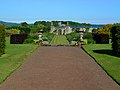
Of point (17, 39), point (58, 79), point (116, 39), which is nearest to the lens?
point (58, 79)

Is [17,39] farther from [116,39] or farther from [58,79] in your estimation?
[58,79]

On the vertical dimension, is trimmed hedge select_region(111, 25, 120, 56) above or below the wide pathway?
above

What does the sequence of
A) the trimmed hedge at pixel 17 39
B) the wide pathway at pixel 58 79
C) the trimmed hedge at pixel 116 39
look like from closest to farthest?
the wide pathway at pixel 58 79
the trimmed hedge at pixel 116 39
the trimmed hedge at pixel 17 39

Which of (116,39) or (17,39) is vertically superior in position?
(116,39)

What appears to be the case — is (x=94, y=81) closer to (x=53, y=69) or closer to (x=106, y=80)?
(x=106, y=80)

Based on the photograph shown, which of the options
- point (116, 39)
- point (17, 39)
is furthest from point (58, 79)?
point (17, 39)

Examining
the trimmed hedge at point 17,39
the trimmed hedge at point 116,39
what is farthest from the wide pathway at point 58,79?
the trimmed hedge at point 17,39

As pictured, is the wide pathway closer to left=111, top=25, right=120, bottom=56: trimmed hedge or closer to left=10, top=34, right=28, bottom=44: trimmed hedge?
left=111, top=25, right=120, bottom=56: trimmed hedge

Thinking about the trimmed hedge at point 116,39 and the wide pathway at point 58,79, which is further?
the trimmed hedge at point 116,39

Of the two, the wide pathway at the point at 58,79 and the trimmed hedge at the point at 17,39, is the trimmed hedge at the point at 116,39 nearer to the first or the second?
the wide pathway at the point at 58,79

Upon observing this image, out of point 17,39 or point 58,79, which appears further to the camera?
point 17,39

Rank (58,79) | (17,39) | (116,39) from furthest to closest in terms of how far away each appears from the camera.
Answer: (17,39)
(116,39)
(58,79)

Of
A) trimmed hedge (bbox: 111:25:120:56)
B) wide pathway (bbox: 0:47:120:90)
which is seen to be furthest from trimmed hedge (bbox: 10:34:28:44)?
wide pathway (bbox: 0:47:120:90)

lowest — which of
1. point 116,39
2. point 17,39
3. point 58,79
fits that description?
point 58,79
